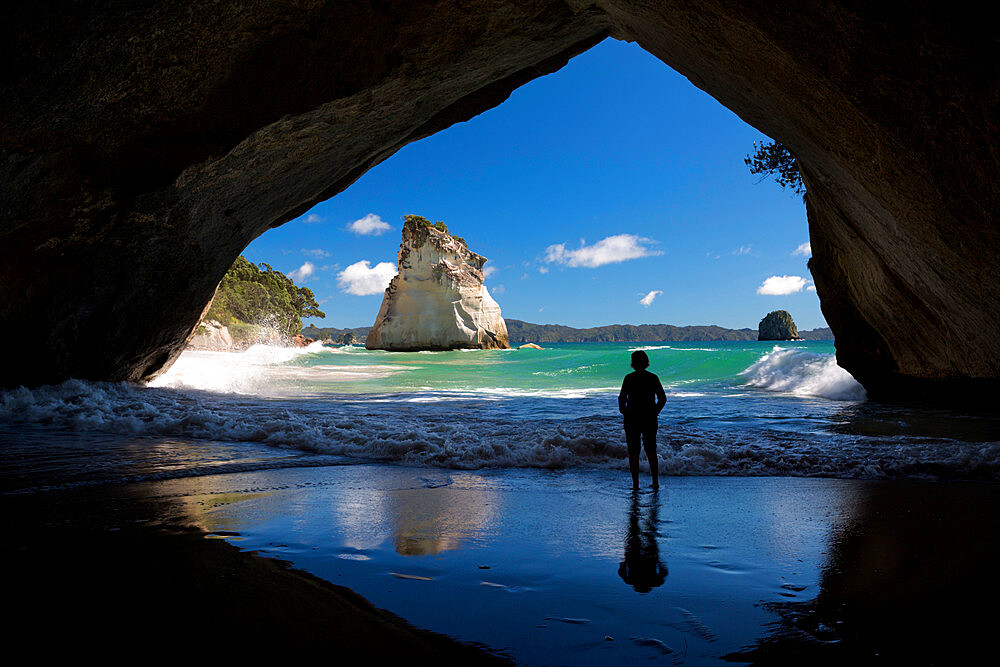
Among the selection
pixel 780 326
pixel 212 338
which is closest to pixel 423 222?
pixel 212 338

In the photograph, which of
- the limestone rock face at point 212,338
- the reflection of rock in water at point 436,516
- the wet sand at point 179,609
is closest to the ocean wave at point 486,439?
the reflection of rock in water at point 436,516

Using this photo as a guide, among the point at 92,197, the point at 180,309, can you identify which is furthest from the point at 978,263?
the point at 180,309

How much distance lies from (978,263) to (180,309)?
1229cm

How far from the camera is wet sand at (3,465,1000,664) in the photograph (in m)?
2.00

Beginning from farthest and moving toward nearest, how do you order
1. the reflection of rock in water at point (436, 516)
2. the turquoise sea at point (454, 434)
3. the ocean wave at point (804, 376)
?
the ocean wave at point (804, 376) → the turquoise sea at point (454, 434) → the reflection of rock in water at point (436, 516)

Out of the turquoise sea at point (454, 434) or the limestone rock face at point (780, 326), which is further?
the limestone rock face at point (780, 326)

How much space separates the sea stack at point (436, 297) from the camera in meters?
55.1

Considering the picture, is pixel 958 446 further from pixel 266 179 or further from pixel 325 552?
pixel 266 179

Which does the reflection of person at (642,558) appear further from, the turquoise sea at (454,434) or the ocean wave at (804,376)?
the ocean wave at (804,376)

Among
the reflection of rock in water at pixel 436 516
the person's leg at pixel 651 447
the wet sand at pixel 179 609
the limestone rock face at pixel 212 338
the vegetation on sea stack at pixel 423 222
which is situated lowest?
the reflection of rock in water at pixel 436 516

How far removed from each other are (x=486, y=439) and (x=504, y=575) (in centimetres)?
423

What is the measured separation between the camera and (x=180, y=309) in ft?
36.0

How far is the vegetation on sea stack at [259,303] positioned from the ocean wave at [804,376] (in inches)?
1606

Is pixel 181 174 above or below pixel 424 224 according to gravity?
below
